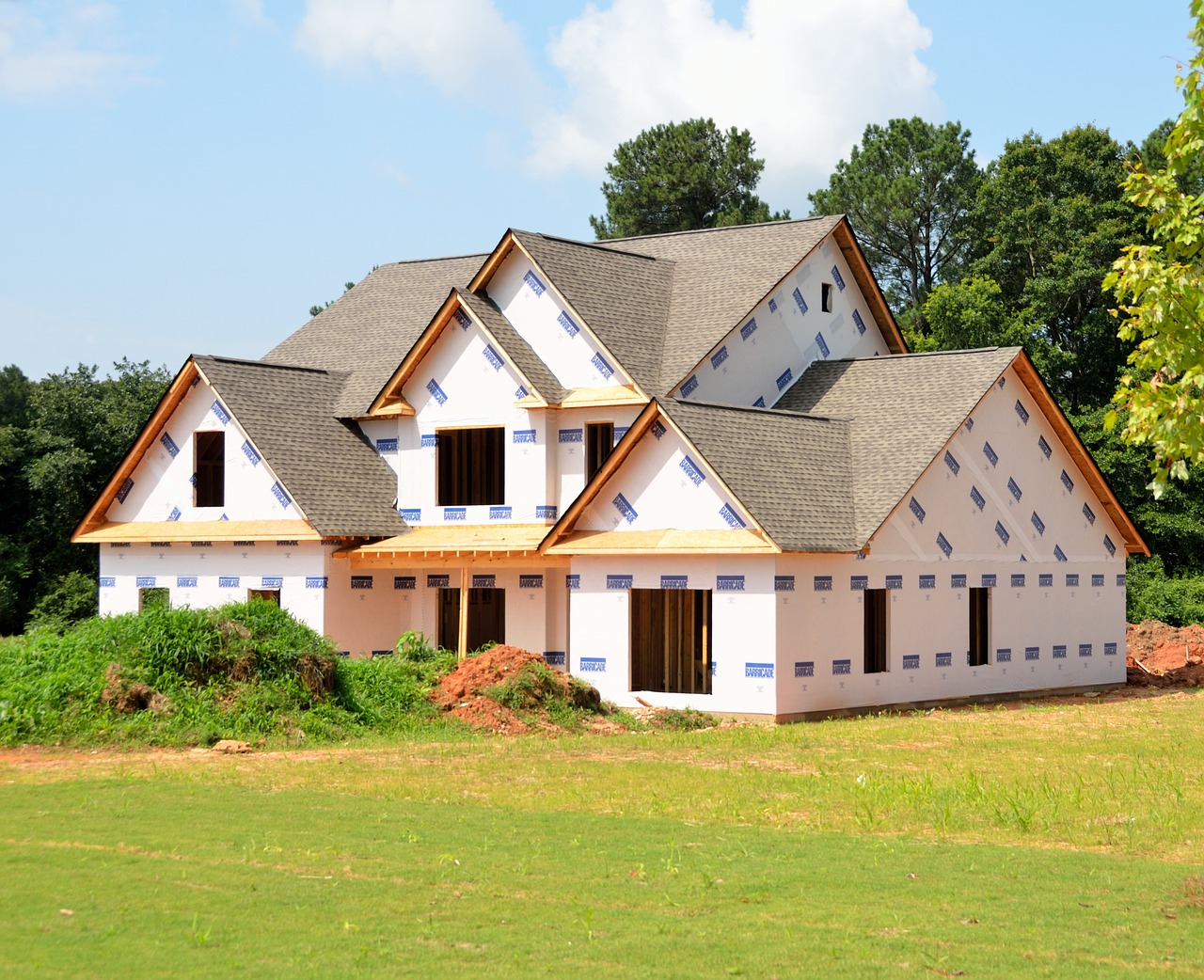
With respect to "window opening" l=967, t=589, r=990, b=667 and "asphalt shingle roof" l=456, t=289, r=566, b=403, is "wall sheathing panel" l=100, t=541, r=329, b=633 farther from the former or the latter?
"window opening" l=967, t=589, r=990, b=667

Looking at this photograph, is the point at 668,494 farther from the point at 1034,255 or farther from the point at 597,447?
the point at 1034,255

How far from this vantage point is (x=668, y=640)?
32000 millimetres

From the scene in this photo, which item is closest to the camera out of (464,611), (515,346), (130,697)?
(130,697)

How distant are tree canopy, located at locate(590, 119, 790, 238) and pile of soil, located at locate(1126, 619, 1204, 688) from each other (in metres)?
36.4

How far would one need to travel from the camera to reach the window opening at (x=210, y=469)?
37.6 meters

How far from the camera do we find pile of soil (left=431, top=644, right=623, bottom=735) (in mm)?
26438

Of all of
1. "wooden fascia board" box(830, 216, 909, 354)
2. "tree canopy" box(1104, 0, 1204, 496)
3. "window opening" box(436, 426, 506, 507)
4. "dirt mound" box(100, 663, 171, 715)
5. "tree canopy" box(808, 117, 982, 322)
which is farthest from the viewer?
"tree canopy" box(808, 117, 982, 322)

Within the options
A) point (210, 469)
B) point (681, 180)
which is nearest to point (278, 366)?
point (210, 469)

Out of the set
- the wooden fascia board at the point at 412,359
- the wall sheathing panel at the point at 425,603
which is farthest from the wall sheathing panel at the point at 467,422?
the wall sheathing panel at the point at 425,603

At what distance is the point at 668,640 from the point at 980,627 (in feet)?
23.4

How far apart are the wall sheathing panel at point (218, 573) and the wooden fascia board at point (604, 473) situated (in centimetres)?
611

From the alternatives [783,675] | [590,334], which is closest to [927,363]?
[590,334]

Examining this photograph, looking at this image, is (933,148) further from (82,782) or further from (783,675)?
(82,782)

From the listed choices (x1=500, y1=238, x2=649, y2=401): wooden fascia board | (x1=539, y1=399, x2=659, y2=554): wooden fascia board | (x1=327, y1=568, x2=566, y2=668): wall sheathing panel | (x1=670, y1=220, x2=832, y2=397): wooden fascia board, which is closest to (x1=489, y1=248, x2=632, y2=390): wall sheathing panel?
(x1=500, y1=238, x2=649, y2=401): wooden fascia board
